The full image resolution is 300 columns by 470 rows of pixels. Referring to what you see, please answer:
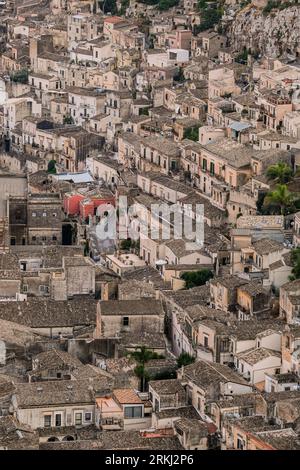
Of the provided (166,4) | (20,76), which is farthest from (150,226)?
(166,4)

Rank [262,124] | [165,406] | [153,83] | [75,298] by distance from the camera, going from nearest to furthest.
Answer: [165,406]
[75,298]
[262,124]
[153,83]

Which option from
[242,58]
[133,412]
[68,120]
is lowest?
[68,120]

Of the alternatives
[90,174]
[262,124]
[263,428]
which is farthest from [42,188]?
[263,428]

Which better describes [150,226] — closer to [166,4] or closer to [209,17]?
[209,17]

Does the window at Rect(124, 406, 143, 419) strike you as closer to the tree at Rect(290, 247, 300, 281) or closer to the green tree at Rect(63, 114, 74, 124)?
the tree at Rect(290, 247, 300, 281)

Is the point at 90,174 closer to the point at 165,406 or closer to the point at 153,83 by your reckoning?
the point at 153,83

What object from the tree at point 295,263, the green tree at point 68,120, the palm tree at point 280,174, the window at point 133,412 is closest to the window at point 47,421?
the window at point 133,412
